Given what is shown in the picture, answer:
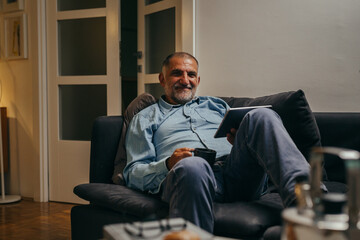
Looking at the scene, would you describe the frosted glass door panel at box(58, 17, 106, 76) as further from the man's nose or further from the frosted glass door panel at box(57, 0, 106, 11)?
the man's nose

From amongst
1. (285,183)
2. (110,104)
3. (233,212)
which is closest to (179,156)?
(233,212)

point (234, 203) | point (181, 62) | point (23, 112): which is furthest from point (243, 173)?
point (23, 112)

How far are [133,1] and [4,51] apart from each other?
50.7 inches

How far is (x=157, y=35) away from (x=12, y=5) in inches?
56.1

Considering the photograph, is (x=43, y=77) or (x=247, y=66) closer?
(x=247, y=66)

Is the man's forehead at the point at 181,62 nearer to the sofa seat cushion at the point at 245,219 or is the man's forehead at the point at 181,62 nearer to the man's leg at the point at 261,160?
the man's leg at the point at 261,160

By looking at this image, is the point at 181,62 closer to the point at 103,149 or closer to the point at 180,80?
the point at 180,80

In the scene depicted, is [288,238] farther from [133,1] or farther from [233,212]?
[133,1]

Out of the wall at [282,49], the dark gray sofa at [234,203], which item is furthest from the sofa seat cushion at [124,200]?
the wall at [282,49]

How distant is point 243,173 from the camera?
1670mm

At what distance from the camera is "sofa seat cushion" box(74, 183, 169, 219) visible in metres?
1.58

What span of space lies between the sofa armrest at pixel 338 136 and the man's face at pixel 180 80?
2.33ft

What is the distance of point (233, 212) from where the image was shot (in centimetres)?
150

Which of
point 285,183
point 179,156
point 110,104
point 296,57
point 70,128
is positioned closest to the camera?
point 285,183
